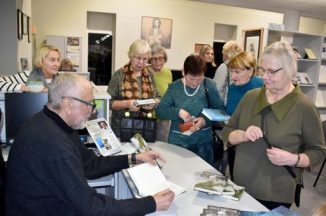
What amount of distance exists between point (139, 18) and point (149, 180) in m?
5.66

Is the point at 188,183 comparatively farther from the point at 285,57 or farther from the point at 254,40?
the point at 254,40

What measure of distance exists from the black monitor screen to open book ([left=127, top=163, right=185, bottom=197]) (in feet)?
3.11

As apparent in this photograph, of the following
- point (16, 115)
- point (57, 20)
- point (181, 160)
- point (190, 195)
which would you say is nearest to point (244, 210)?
point (190, 195)

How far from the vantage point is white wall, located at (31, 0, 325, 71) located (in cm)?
631

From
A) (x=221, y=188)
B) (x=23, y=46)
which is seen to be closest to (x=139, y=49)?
(x=221, y=188)

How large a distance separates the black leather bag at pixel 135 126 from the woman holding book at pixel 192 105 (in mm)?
106

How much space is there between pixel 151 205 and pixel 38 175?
18.6 inches

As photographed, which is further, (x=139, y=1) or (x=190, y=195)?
(x=139, y=1)

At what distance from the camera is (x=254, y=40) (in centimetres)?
477

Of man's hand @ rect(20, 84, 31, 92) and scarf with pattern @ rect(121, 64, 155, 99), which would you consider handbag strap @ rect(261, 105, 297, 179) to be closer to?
scarf with pattern @ rect(121, 64, 155, 99)

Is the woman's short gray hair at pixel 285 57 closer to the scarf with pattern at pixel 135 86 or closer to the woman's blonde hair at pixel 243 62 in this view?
the woman's blonde hair at pixel 243 62

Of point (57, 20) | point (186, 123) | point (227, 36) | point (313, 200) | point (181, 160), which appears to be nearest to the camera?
point (181, 160)

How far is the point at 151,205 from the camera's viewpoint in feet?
4.47

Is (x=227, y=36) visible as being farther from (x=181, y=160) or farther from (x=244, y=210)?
(x=244, y=210)
